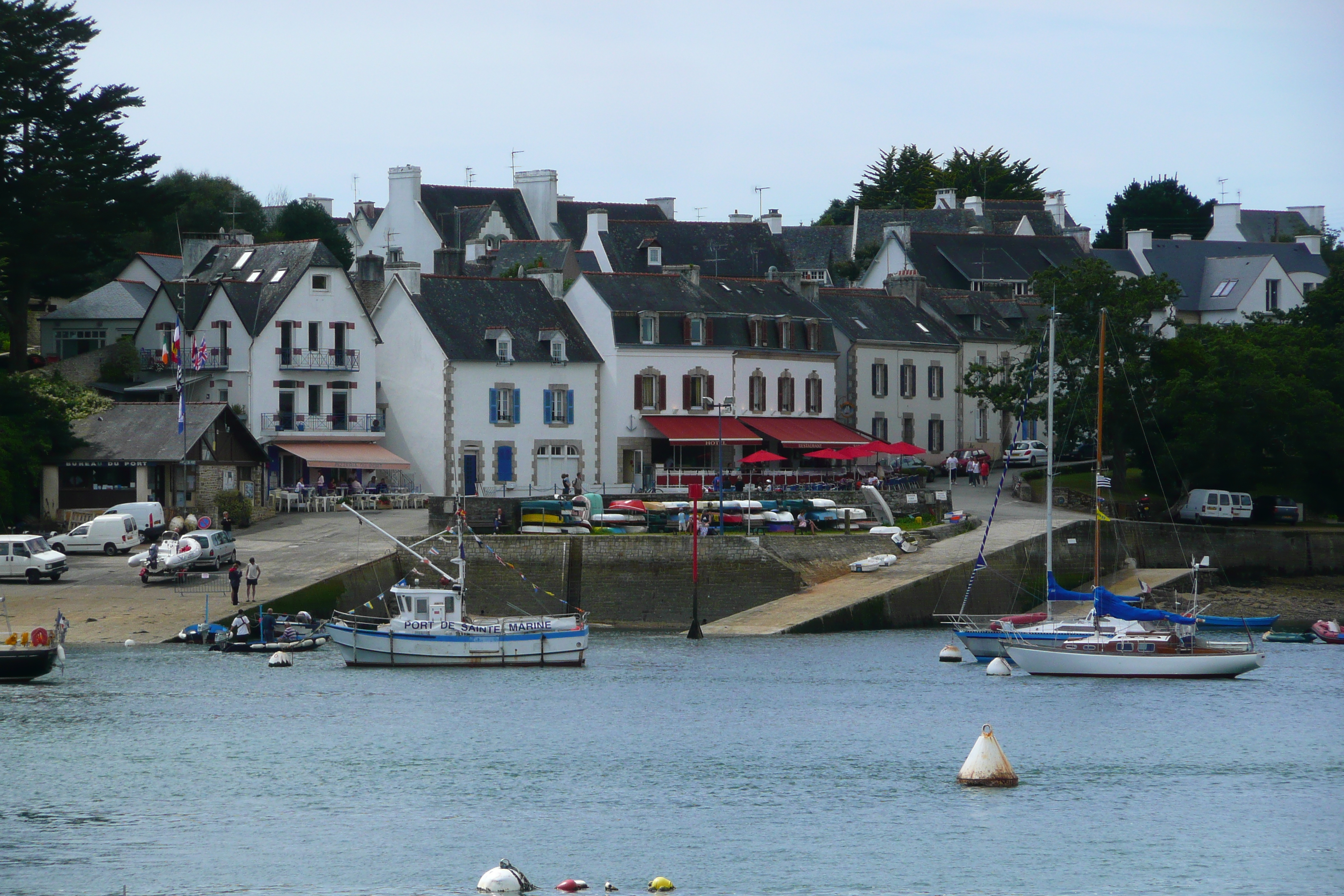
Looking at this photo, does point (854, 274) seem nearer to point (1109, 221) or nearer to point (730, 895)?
point (1109, 221)

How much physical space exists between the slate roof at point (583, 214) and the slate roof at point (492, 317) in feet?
75.3

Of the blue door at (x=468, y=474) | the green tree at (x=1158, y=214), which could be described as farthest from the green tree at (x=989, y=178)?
the blue door at (x=468, y=474)

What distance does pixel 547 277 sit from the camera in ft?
272

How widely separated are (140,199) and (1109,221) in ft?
250

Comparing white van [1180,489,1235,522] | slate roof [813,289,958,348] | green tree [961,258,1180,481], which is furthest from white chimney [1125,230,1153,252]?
white van [1180,489,1235,522]

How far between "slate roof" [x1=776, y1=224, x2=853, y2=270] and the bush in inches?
1865

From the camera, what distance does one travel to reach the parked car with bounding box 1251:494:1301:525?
242ft

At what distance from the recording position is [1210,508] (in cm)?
7188

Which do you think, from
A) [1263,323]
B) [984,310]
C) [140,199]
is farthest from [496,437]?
[1263,323]

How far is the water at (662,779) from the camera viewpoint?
29.7 metres

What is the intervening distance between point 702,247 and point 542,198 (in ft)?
37.9

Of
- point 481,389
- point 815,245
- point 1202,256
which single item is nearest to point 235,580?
point 481,389

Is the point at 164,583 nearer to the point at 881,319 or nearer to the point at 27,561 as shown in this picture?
the point at 27,561

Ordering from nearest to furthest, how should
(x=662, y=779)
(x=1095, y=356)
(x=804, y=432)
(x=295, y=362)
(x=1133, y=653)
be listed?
(x=662, y=779)
(x=1133, y=653)
(x=1095, y=356)
(x=295, y=362)
(x=804, y=432)
